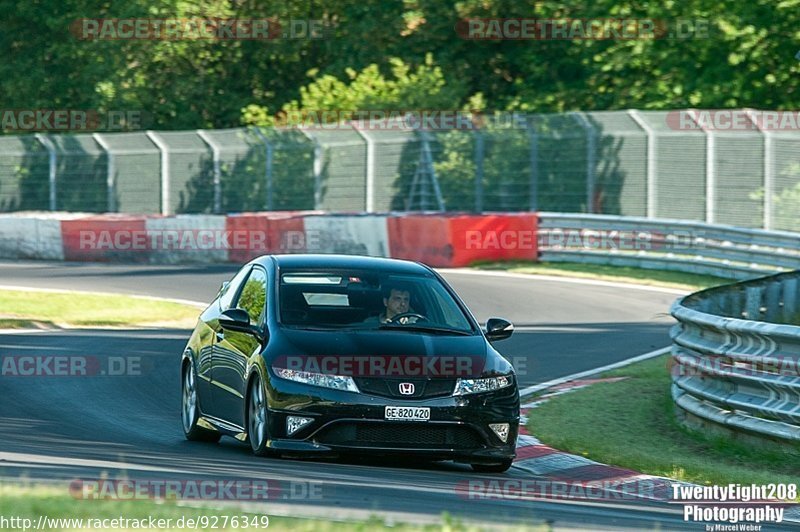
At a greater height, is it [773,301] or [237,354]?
[237,354]

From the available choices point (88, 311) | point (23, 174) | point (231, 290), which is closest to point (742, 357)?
point (231, 290)

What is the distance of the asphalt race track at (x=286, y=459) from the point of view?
848 cm

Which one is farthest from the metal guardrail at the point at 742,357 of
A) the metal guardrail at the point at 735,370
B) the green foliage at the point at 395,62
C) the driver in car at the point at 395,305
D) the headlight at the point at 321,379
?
the green foliage at the point at 395,62

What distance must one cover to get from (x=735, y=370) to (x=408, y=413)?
119 inches

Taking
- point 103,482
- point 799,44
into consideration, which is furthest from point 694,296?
point 799,44

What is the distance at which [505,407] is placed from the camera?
35.1ft

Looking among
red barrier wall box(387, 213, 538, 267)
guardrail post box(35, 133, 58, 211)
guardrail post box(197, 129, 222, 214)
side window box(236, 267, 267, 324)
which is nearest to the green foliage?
guardrail post box(197, 129, 222, 214)

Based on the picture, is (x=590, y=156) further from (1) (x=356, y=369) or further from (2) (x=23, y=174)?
(1) (x=356, y=369)

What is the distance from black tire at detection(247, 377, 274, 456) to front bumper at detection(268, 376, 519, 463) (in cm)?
10

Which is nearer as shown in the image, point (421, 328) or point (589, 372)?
point (421, 328)

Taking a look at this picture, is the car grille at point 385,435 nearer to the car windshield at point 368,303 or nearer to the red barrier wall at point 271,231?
the car windshield at point 368,303

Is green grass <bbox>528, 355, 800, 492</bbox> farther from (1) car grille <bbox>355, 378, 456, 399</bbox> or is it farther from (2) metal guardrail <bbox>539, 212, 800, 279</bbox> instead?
(2) metal guardrail <bbox>539, 212, 800, 279</bbox>

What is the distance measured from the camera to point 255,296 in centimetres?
1171

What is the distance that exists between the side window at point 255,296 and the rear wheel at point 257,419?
1.96ft
